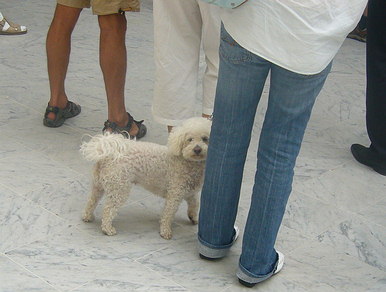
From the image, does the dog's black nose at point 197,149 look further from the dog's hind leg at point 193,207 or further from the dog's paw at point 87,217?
the dog's paw at point 87,217

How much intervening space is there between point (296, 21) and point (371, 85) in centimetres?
156

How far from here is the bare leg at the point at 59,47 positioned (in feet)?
12.3

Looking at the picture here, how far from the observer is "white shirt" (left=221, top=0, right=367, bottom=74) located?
2281 mm

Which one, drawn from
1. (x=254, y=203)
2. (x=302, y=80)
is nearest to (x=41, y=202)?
(x=254, y=203)

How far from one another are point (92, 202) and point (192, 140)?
19.0 inches

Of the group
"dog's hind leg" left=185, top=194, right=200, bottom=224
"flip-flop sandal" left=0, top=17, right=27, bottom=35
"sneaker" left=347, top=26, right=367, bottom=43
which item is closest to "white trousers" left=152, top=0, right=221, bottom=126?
"dog's hind leg" left=185, top=194, right=200, bottom=224

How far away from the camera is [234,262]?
9.14 ft

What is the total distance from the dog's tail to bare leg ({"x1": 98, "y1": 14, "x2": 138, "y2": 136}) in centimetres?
87

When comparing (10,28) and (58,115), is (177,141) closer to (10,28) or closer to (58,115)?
(58,115)

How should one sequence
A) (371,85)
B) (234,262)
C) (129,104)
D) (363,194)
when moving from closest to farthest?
(234,262), (363,194), (371,85), (129,104)

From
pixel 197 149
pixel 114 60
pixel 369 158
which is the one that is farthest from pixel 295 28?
pixel 369 158

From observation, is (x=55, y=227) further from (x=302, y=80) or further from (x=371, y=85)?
(x=371, y=85)

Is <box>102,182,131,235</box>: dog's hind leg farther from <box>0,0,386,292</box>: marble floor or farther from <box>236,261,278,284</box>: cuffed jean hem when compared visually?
<box>236,261,278,284</box>: cuffed jean hem

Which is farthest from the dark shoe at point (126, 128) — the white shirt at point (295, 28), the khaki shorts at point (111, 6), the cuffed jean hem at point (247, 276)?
the white shirt at point (295, 28)
